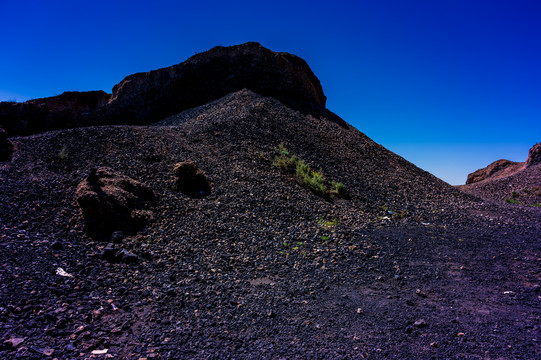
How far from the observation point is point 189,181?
8617mm

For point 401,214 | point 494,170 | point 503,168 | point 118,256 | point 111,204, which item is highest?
point 503,168

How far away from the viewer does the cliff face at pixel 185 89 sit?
61.0ft

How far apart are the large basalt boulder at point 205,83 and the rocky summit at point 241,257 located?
7.09 metres

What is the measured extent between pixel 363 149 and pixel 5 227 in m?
15.2

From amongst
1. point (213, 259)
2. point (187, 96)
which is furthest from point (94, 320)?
point (187, 96)

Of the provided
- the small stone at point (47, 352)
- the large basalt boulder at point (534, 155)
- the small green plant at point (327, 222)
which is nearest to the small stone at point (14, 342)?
the small stone at point (47, 352)

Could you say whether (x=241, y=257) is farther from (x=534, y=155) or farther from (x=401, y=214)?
(x=534, y=155)

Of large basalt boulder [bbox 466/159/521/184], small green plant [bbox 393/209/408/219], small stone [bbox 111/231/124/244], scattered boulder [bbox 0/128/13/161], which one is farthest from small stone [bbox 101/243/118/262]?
large basalt boulder [bbox 466/159/521/184]

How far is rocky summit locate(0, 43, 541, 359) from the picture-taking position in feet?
10.9

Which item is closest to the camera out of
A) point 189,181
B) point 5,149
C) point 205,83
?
point 189,181

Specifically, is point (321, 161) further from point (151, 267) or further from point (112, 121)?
point (112, 121)

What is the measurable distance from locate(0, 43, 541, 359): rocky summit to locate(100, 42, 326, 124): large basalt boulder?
23.3 feet

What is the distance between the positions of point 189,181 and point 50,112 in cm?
1480

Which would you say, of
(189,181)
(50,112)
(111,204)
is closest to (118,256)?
(111,204)
